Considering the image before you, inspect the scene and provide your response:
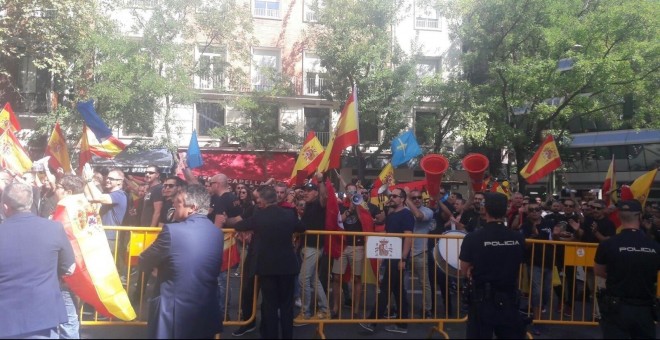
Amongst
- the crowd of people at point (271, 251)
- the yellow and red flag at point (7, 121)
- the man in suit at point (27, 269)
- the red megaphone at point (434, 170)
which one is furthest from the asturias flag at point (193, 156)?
the man in suit at point (27, 269)

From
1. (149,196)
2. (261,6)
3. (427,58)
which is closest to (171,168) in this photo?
(261,6)

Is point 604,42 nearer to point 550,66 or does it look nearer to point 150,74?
point 550,66

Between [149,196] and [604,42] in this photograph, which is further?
[604,42]

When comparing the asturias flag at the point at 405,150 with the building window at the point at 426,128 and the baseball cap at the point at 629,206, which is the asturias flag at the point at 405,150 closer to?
the baseball cap at the point at 629,206

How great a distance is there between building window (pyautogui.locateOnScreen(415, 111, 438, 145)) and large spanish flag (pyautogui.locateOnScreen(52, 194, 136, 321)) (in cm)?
2000

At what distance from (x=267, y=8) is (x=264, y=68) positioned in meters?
4.10

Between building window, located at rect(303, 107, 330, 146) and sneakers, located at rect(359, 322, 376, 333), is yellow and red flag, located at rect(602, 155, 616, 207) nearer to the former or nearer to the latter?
sneakers, located at rect(359, 322, 376, 333)

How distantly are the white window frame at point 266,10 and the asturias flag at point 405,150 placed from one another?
640 inches

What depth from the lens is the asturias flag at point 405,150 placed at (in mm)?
14066

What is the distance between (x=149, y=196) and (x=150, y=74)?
13850 mm

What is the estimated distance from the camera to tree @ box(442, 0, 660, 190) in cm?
2003

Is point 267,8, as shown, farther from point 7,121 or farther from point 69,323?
point 69,323

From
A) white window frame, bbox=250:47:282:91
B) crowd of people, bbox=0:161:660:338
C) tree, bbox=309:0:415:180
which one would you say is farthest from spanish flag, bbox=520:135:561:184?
white window frame, bbox=250:47:282:91

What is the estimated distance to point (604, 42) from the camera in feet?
67.2
